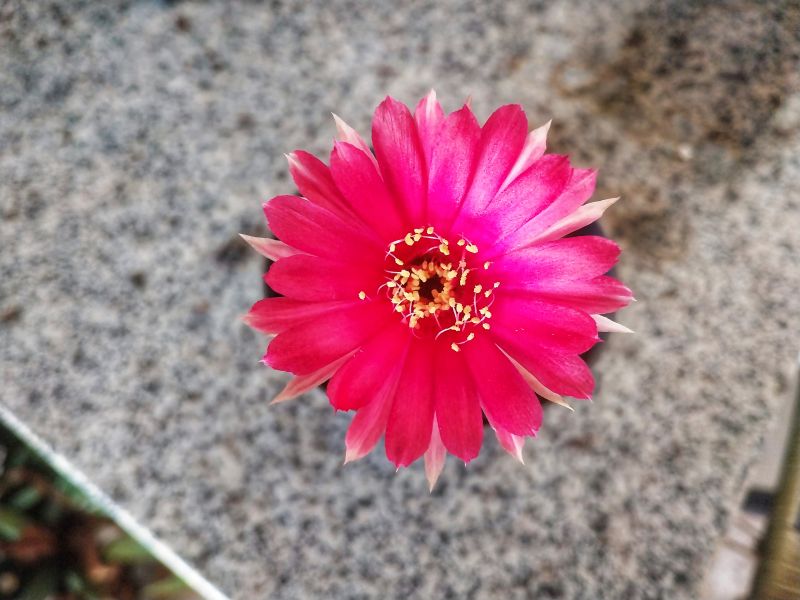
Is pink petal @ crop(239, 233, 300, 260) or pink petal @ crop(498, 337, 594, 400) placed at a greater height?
pink petal @ crop(239, 233, 300, 260)

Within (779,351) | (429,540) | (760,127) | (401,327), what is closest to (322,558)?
(429,540)

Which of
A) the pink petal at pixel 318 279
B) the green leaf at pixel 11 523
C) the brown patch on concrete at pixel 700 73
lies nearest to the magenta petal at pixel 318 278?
the pink petal at pixel 318 279

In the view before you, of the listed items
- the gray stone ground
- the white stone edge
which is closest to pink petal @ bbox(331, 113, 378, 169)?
the gray stone ground

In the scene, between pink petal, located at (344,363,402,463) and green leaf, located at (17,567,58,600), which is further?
green leaf, located at (17,567,58,600)

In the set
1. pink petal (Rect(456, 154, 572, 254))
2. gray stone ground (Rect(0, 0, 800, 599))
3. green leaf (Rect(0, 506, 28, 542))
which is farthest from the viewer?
green leaf (Rect(0, 506, 28, 542))

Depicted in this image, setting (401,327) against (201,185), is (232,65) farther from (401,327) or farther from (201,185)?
(401,327)

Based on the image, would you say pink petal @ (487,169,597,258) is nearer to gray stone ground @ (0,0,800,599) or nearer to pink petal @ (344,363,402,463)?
pink petal @ (344,363,402,463)

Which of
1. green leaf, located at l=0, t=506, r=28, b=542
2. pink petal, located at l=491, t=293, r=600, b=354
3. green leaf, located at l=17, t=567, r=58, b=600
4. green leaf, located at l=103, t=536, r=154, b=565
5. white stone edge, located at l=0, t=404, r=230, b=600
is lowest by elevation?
green leaf, located at l=103, t=536, r=154, b=565

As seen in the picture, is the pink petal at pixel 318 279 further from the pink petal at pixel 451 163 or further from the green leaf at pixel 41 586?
the green leaf at pixel 41 586
